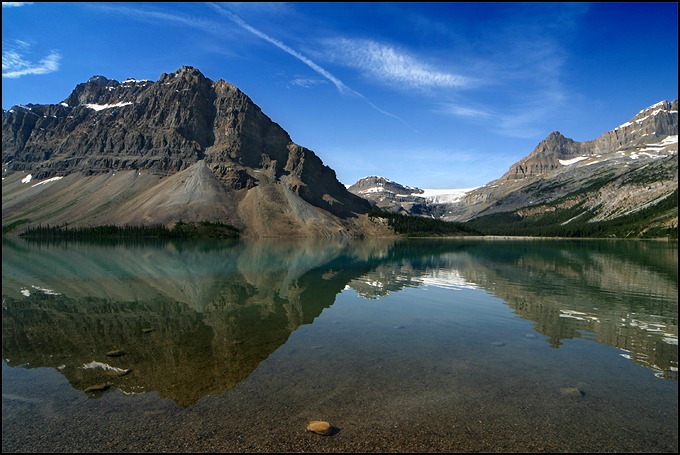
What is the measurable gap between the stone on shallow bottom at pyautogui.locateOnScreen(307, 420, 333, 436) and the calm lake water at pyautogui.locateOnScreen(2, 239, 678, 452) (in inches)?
10.6

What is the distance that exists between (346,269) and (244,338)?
4619 centimetres

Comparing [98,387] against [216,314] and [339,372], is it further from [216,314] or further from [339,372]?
[216,314]

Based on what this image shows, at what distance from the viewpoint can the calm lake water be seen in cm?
1359

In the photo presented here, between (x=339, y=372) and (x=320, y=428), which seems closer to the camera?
(x=320, y=428)

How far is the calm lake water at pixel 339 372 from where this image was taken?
535 inches

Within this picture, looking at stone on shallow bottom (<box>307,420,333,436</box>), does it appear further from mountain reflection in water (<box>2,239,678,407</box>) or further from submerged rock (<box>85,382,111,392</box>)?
submerged rock (<box>85,382,111,392</box>)

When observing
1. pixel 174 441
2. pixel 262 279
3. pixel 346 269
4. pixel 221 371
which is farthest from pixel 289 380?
pixel 346 269

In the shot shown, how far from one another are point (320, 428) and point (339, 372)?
5799mm

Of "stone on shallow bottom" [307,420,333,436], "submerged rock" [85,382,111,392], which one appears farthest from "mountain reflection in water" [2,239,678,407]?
"stone on shallow bottom" [307,420,333,436]

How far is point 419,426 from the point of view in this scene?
14.2 metres

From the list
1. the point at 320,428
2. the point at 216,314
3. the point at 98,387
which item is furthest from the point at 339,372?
the point at 216,314

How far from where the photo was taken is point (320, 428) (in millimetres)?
13695

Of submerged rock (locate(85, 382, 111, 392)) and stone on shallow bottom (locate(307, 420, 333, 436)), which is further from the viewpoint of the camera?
submerged rock (locate(85, 382, 111, 392))

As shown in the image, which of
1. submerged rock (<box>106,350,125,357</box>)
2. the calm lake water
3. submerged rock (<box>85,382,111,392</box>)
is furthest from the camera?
submerged rock (<box>106,350,125,357</box>)
